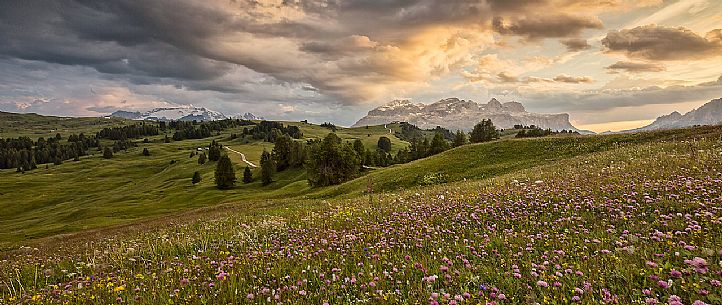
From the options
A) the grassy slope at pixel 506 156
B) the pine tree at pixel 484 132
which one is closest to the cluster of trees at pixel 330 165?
the grassy slope at pixel 506 156

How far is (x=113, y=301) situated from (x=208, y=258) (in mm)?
2278

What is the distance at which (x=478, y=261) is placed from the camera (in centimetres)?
606

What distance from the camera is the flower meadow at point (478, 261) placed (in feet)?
14.9

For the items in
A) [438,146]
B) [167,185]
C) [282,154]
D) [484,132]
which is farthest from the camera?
[167,185]

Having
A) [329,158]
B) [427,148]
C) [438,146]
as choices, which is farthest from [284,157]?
[329,158]

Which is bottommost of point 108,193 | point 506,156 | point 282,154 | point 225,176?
point 108,193

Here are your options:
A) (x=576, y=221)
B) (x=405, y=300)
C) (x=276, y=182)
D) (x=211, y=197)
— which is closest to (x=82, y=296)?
(x=405, y=300)

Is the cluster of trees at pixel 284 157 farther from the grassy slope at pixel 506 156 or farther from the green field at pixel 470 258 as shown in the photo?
the green field at pixel 470 258

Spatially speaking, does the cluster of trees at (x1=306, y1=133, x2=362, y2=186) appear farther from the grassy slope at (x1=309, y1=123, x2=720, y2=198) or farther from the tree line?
the grassy slope at (x1=309, y1=123, x2=720, y2=198)

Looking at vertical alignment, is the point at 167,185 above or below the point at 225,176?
below

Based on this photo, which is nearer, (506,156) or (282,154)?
(506,156)

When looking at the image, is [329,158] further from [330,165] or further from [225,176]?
[225,176]

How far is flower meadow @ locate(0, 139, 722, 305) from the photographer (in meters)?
4.54

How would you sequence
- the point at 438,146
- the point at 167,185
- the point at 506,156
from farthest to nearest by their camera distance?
1. the point at 167,185
2. the point at 438,146
3. the point at 506,156
